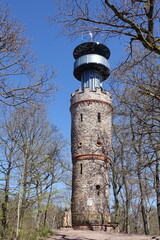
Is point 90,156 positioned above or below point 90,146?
below

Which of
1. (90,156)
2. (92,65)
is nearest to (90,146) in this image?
(90,156)

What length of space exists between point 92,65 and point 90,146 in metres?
6.65

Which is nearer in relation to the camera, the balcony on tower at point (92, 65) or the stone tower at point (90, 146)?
the stone tower at point (90, 146)

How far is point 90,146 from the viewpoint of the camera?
17.1m

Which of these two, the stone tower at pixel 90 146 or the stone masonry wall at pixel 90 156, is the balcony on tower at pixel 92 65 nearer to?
the stone tower at pixel 90 146

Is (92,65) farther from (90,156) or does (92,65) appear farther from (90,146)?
(90,156)

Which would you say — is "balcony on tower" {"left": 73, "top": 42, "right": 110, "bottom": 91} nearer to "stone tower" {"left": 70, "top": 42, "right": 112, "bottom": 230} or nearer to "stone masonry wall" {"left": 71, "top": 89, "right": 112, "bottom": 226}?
"stone tower" {"left": 70, "top": 42, "right": 112, "bottom": 230}

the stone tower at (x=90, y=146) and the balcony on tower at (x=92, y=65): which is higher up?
the balcony on tower at (x=92, y=65)

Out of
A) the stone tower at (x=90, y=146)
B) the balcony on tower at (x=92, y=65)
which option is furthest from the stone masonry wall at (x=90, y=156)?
the balcony on tower at (x=92, y=65)

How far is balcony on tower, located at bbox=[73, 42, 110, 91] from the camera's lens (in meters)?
19.4

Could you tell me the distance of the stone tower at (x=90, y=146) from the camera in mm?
15891

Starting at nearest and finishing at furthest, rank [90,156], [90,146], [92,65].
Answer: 1. [90,156]
2. [90,146]
3. [92,65]

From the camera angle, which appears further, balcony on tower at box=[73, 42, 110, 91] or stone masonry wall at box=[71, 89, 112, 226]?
balcony on tower at box=[73, 42, 110, 91]

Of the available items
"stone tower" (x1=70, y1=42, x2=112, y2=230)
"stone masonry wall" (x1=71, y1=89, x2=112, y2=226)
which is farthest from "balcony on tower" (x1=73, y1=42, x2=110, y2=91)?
"stone masonry wall" (x1=71, y1=89, x2=112, y2=226)
